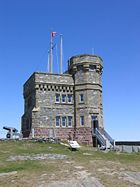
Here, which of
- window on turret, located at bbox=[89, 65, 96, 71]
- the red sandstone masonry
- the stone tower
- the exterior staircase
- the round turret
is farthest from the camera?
window on turret, located at bbox=[89, 65, 96, 71]

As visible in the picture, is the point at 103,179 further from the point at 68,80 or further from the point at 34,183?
the point at 68,80

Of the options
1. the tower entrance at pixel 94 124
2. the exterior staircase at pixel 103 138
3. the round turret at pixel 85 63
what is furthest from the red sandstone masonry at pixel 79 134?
the round turret at pixel 85 63

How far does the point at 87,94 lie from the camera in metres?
Result: 43.1

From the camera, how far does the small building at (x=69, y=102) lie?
41.9m

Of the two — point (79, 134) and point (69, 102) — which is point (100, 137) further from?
point (69, 102)

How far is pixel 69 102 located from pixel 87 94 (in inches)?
112

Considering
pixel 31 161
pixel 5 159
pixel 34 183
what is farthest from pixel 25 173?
pixel 5 159

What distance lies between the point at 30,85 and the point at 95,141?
12.3 meters

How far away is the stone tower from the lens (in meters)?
42.8

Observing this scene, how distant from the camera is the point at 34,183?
16219 millimetres

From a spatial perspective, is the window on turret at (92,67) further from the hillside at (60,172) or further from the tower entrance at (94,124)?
the hillside at (60,172)

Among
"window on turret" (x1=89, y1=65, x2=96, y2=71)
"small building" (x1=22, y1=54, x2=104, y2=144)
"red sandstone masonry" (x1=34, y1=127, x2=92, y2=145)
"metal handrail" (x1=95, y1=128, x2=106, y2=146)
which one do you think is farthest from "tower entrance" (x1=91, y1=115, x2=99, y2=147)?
"window on turret" (x1=89, y1=65, x2=96, y2=71)

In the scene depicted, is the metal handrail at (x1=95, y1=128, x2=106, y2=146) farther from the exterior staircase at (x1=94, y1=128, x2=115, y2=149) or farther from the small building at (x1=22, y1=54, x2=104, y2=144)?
the small building at (x1=22, y1=54, x2=104, y2=144)

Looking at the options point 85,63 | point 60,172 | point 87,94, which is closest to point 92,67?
point 85,63
